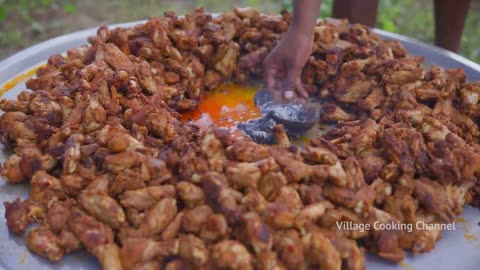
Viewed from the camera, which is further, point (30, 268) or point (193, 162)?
point (193, 162)

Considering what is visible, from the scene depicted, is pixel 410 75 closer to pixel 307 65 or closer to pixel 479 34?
pixel 307 65

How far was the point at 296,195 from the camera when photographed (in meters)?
1.25

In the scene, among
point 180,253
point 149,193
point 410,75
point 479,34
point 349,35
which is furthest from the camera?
point 479,34

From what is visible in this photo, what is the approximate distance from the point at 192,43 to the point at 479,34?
3.39m

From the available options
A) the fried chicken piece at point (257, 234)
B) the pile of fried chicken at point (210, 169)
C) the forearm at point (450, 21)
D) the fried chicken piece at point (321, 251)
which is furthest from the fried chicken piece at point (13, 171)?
the forearm at point (450, 21)

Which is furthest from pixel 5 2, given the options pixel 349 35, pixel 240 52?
pixel 349 35

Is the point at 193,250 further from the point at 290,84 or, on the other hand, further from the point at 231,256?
the point at 290,84

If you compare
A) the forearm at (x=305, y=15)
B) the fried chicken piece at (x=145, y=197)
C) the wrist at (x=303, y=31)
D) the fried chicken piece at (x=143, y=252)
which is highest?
the forearm at (x=305, y=15)

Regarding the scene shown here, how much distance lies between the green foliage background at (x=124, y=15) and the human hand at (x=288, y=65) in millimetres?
2706

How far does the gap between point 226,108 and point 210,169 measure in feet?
1.92

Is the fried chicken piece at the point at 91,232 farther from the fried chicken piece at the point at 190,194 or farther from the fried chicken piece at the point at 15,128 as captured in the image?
the fried chicken piece at the point at 15,128

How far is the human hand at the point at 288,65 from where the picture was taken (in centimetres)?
174

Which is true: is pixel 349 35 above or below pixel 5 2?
above

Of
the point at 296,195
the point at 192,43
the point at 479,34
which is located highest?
the point at 192,43
